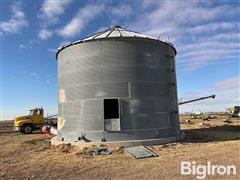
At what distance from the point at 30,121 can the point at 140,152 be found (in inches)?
813

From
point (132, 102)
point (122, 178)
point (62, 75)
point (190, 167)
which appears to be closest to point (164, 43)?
point (132, 102)

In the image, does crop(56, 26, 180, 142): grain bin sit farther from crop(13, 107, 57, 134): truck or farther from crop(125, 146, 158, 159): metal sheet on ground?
crop(13, 107, 57, 134): truck

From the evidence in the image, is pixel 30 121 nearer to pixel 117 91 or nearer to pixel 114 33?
pixel 114 33

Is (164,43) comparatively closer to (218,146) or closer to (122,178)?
(218,146)

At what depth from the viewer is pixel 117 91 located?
52.3 feet

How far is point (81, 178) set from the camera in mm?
9492

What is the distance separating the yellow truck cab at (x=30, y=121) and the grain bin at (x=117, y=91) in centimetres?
1462

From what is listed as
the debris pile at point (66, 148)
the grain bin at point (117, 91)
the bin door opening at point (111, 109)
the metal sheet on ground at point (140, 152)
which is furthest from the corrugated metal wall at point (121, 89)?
the metal sheet on ground at point (140, 152)

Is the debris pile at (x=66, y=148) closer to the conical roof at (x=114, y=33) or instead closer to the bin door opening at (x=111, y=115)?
the bin door opening at (x=111, y=115)

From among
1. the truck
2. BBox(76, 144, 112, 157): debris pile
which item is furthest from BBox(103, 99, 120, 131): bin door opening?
the truck

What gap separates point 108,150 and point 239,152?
6146 millimetres

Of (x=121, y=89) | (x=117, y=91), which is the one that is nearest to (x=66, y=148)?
(x=117, y=91)

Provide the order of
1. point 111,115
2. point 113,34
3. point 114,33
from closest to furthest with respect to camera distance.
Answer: point 111,115 → point 113,34 → point 114,33

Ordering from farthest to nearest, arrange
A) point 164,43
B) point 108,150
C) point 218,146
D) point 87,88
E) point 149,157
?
point 164,43, point 87,88, point 218,146, point 108,150, point 149,157
